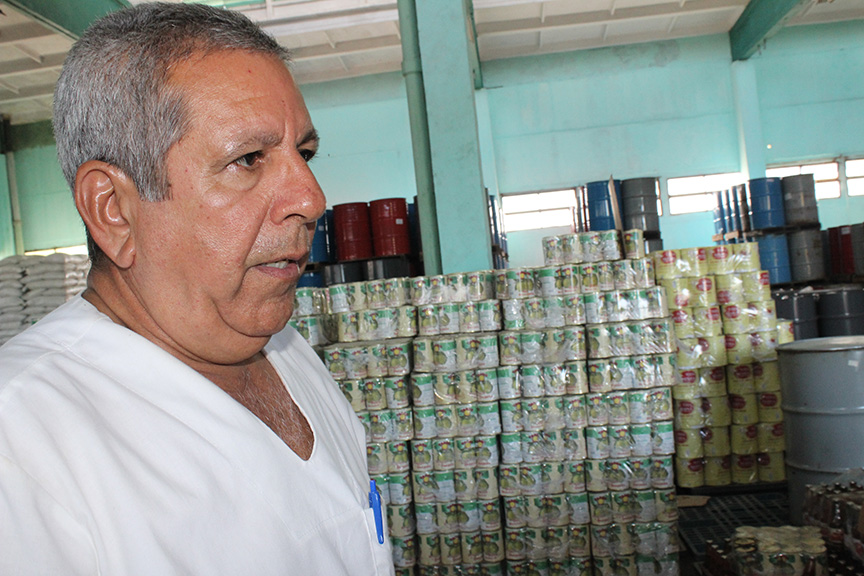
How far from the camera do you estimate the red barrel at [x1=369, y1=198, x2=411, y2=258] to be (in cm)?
795

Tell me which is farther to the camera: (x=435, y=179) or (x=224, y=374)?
(x=435, y=179)

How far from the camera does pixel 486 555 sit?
4.09 m

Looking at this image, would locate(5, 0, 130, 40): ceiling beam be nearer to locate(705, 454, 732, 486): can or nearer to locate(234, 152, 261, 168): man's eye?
locate(234, 152, 261, 168): man's eye

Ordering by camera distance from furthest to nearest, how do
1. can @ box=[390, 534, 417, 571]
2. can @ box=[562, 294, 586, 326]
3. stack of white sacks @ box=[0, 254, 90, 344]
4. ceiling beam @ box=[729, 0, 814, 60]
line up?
ceiling beam @ box=[729, 0, 814, 60] → stack of white sacks @ box=[0, 254, 90, 344] → can @ box=[562, 294, 586, 326] → can @ box=[390, 534, 417, 571]

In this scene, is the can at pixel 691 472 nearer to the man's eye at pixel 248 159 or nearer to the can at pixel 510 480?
the can at pixel 510 480

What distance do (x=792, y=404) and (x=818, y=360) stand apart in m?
0.34

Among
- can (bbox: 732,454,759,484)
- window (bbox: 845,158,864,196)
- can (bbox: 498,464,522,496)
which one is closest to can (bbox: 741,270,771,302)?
can (bbox: 732,454,759,484)

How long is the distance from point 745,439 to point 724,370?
0.56 m

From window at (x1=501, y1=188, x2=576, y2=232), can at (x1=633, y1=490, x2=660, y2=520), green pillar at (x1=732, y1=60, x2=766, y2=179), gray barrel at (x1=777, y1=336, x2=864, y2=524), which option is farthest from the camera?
window at (x1=501, y1=188, x2=576, y2=232)

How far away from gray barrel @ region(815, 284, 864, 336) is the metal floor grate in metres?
3.60

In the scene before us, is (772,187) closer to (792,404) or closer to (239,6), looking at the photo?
(792,404)

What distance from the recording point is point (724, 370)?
514 cm

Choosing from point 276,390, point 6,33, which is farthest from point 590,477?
point 6,33

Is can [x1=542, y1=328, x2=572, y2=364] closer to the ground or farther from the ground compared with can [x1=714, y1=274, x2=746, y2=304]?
closer to the ground
